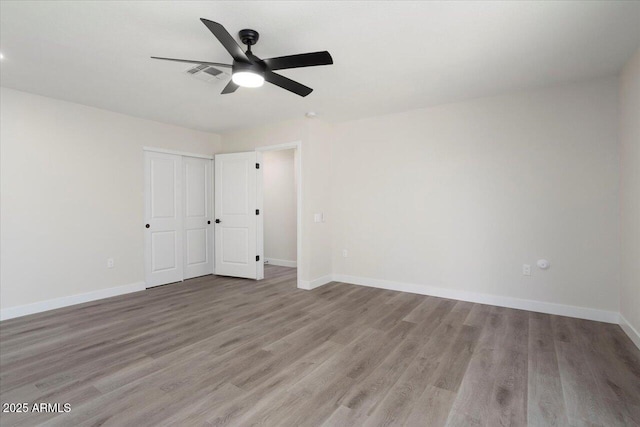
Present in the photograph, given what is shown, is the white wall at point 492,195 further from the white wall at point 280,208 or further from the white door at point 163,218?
the white door at point 163,218

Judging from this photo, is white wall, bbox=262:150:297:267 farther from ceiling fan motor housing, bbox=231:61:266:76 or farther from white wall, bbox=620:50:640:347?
white wall, bbox=620:50:640:347

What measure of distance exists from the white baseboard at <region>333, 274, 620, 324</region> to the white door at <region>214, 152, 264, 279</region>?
5.66 ft

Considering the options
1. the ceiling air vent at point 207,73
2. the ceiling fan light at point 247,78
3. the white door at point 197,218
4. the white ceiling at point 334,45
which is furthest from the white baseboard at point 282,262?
the ceiling fan light at point 247,78

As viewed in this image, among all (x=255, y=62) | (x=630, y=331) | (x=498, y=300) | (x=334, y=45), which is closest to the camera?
(x=255, y=62)

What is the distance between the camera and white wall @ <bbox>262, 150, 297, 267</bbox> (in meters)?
6.47

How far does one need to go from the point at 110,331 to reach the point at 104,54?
2.58m

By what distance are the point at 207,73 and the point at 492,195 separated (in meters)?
3.52

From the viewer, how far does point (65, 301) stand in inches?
151

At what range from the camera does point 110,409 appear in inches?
72.9

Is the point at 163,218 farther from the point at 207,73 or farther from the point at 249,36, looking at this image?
the point at 249,36

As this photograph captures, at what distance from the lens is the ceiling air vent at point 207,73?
2.92 meters

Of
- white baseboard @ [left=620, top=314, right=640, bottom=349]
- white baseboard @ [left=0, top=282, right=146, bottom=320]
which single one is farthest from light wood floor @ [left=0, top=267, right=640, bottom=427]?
white baseboard @ [left=0, top=282, right=146, bottom=320]

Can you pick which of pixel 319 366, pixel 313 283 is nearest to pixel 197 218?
pixel 313 283

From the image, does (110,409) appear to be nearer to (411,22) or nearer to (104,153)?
(411,22)
